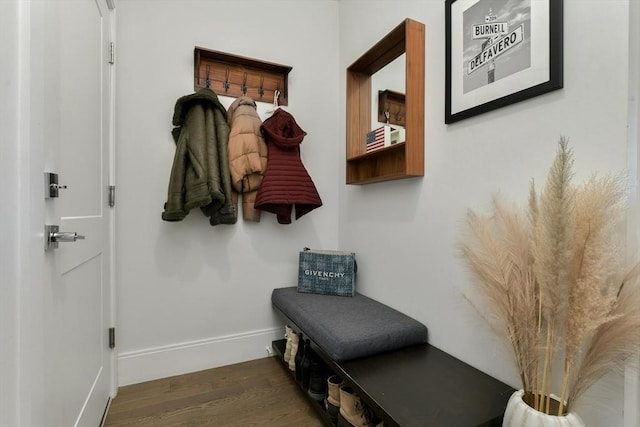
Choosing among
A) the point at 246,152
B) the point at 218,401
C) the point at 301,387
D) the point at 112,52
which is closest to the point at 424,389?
the point at 301,387

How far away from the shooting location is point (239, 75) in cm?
202

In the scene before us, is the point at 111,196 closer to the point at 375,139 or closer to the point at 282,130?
the point at 282,130

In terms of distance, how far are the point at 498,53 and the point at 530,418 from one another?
3.81ft

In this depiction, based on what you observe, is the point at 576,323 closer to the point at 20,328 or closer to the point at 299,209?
the point at 20,328

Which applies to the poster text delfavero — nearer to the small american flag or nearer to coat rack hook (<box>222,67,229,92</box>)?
the small american flag

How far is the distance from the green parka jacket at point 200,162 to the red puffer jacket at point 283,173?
0.24 m

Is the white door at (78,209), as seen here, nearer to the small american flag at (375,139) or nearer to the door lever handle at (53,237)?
the door lever handle at (53,237)

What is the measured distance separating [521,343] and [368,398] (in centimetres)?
52

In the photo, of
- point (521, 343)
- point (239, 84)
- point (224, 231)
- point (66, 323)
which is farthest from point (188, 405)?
point (239, 84)

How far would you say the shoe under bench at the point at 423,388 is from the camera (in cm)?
92

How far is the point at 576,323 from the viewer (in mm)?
700

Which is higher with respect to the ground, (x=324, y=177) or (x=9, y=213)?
(x=324, y=177)

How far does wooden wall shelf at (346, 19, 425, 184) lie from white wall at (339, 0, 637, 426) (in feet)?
0.16

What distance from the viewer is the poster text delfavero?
1.04 meters
